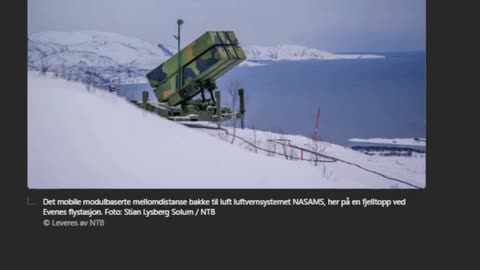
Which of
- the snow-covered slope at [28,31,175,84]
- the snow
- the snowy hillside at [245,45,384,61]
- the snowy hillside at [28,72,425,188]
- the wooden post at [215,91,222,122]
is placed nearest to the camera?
the snowy hillside at [28,72,425,188]

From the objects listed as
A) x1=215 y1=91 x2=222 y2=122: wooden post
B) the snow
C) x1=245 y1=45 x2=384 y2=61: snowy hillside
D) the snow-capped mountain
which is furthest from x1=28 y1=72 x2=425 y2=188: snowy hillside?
x1=215 y1=91 x2=222 y2=122: wooden post

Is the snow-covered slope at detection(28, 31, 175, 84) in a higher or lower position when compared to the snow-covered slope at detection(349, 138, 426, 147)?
higher

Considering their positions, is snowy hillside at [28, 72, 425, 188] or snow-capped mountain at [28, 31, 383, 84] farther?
snow-capped mountain at [28, 31, 383, 84]

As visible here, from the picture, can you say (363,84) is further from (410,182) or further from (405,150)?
Result: (410,182)

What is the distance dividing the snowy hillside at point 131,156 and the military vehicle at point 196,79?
2.70 metres

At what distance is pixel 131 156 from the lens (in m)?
9.24

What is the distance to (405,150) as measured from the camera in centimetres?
1034

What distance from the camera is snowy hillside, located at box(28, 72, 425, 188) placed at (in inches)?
359

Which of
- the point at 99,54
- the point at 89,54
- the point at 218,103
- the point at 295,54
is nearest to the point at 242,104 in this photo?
the point at 218,103

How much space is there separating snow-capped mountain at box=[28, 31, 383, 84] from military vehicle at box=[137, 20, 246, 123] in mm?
565

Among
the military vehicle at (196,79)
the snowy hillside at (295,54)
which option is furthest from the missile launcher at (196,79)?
the snowy hillside at (295,54)

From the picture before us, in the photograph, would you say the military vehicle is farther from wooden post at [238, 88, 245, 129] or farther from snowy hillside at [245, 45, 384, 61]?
snowy hillside at [245, 45, 384, 61]
